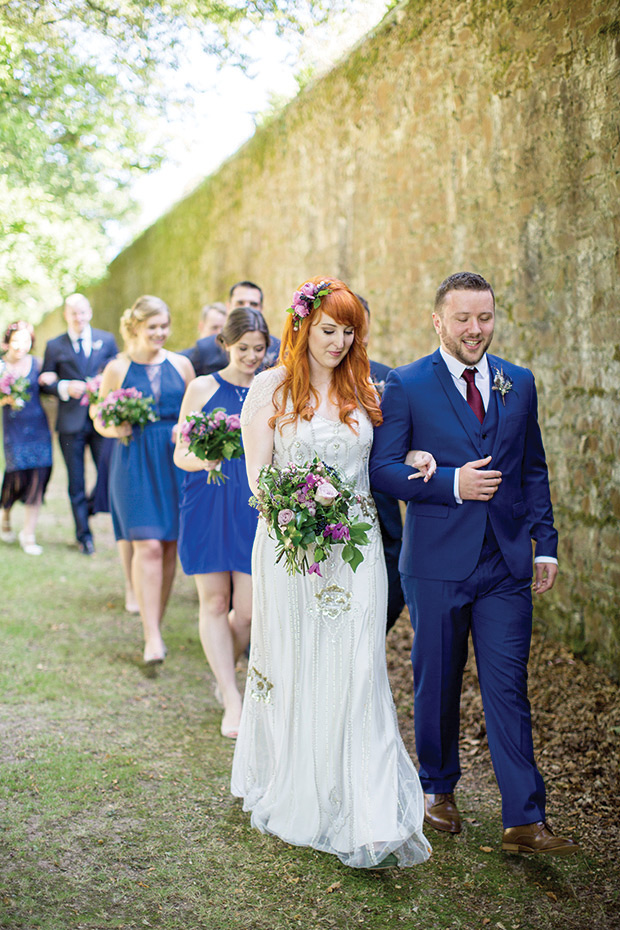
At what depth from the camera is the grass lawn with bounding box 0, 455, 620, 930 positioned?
3.06 meters

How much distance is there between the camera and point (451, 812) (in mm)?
3775

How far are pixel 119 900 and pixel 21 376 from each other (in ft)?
22.9

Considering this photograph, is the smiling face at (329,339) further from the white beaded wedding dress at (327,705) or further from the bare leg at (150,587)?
the bare leg at (150,587)

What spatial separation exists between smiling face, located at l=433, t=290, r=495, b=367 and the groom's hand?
460mm

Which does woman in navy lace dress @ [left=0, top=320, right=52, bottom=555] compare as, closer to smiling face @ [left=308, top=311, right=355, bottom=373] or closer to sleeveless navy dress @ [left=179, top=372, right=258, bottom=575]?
sleeveless navy dress @ [left=179, top=372, right=258, bottom=575]

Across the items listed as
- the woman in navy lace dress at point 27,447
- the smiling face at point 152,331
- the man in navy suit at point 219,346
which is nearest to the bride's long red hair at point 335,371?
the smiling face at point 152,331

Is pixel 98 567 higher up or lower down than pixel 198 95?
lower down

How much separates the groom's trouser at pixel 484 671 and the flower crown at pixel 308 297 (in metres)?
1.23

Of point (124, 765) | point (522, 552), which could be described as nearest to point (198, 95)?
point (522, 552)

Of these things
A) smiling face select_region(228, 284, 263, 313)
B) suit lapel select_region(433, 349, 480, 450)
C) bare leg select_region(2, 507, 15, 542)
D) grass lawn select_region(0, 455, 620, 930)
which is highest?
smiling face select_region(228, 284, 263, 313)

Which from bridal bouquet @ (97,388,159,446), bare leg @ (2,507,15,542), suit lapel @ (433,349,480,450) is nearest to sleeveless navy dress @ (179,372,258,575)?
bridal bouquet @ (97,388,159,446)

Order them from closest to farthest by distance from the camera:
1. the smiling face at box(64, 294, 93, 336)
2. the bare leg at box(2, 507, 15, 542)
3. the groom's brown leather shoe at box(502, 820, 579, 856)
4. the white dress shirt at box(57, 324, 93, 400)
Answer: the groom's brown leather shoe at box(502, 820, 579, 856), the smiling face at box(64, 294, 93, 336), the white dress shirt at box(57, 324, 93, 400), the bare leg at box(2, 507, 15, 542)

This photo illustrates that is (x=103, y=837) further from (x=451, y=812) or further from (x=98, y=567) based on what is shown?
(x=98, y=567)

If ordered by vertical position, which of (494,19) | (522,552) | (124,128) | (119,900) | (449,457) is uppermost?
(494,19)
